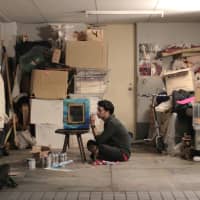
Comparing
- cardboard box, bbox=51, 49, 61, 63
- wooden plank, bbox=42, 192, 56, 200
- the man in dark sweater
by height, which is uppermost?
cardboard box, bbox=51, 49, 61, 63

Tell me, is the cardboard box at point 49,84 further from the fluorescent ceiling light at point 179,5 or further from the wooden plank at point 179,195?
the wooden plank at point 179,195

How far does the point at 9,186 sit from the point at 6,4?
3.05m

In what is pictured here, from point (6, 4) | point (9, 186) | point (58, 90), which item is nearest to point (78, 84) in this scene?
point (58, 90)

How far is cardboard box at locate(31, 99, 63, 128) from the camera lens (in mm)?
7211

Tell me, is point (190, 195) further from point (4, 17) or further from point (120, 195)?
point (4, 17)

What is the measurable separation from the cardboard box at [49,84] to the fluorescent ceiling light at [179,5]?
6.79ft

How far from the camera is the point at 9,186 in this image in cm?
449

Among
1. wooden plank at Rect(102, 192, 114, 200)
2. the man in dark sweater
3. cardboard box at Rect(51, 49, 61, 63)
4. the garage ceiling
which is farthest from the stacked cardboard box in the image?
wooden plank at Rect(102, 192, 114, 200)

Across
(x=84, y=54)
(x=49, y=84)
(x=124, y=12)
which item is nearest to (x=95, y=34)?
(x=84, y=54)

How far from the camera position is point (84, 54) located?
7.27 meters

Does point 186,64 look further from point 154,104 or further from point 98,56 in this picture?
point 98,56

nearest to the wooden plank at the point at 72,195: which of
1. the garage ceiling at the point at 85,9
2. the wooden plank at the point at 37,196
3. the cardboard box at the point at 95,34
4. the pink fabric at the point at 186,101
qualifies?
the wooden plank at the point at 37,196

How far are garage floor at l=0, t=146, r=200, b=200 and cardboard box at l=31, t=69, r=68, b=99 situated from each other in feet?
4.64

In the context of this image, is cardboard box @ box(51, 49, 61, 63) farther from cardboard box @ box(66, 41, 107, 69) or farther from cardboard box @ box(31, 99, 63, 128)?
cardboard box @ box(31, 99, 63, 128)
